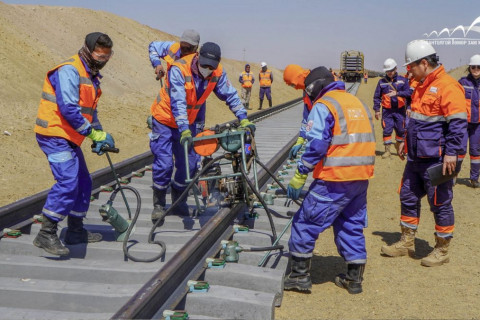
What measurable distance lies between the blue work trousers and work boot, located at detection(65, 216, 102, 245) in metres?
2.02

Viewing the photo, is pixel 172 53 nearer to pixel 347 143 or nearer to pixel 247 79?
pixel 347 143

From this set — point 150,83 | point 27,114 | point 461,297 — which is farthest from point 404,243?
point 150,83

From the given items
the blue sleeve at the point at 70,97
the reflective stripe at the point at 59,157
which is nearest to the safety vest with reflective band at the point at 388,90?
the blue sleeve at the point at 70,97

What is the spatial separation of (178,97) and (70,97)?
4.05ft

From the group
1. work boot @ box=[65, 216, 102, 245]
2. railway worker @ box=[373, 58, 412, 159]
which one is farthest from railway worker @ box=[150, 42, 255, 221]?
railway worker @ box=[373, 58, 412, 159]

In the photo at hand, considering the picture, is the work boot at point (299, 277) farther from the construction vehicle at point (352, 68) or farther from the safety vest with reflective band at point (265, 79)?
the construction vehicle at point (352, 68)

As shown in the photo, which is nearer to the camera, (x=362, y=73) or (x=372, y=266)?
(x=372, y=266)

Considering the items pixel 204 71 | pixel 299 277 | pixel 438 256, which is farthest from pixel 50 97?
pixel 438 256

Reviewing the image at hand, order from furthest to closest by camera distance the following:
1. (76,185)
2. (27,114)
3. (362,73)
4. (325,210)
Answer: (362,73) < (27,114) < (76,185) < (325,210)

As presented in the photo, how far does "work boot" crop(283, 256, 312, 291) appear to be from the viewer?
466 centimetres

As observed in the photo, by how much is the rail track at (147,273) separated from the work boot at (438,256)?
58.1 inches

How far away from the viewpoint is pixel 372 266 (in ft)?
18.2

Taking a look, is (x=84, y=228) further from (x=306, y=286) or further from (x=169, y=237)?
(x=306, y=286)

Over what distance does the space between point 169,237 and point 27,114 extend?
33.4 feet
